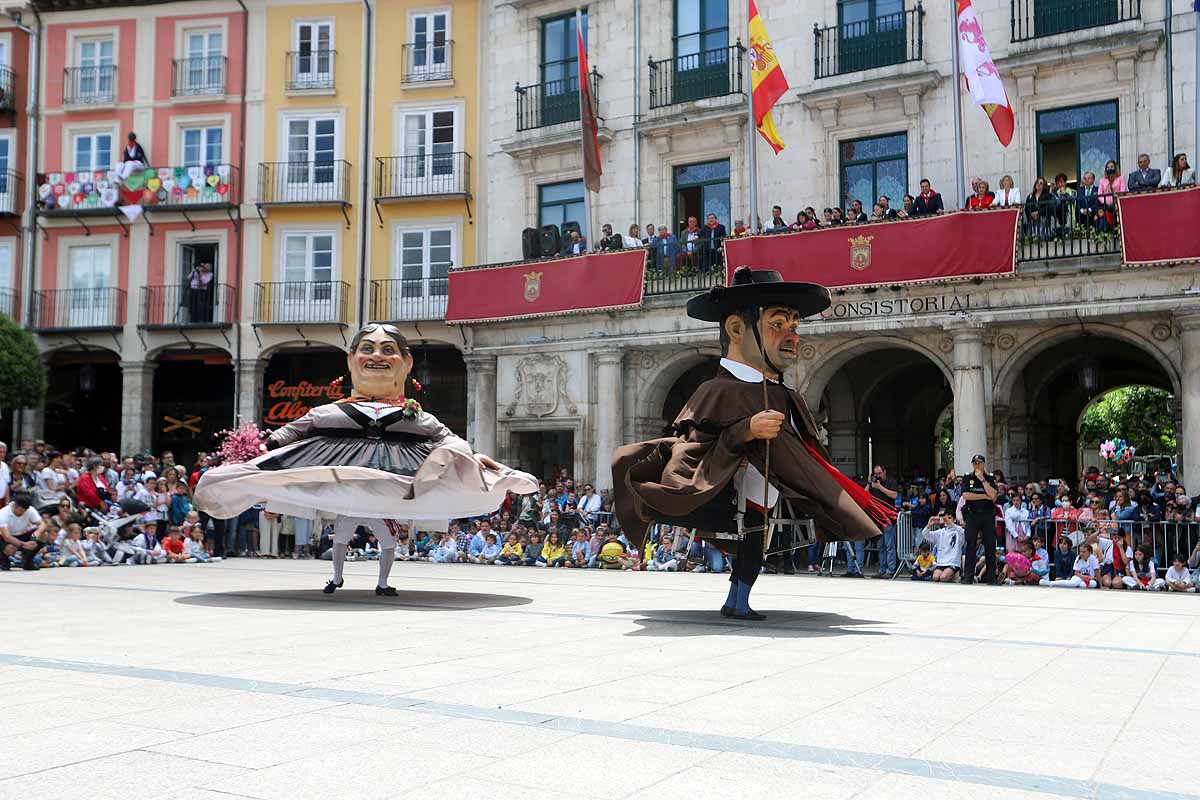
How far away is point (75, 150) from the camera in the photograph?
99.5 ft

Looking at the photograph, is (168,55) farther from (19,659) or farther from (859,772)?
(859,772)

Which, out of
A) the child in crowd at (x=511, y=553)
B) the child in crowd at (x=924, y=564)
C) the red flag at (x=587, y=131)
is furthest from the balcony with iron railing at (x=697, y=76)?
the child in crowd at (x=924, y=564)

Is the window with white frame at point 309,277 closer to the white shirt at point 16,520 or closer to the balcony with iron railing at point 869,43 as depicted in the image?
the balcony with iron railing at point 869,43

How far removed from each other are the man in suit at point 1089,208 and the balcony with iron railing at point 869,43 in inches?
176

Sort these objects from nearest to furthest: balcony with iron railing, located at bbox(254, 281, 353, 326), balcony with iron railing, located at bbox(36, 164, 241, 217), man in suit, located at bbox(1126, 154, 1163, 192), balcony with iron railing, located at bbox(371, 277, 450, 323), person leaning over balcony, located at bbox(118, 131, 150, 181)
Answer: man in suit, located at bbox(1126, 154, 1163, 192) < balcony with iron railing, located at bbox(371, 277, 450, 323) < balcony with iron railing, located at bbox(254, 281, 353, 326) < balcony with iron railing, located at bbox(36, 164, 241, 217) < person leaning over balcony, located at bbox(118, 131, 150, 181)

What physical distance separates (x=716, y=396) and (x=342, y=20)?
23.3 meters

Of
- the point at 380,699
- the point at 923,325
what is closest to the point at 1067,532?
the point at 923,325

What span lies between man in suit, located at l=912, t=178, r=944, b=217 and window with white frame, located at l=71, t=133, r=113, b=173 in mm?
20220

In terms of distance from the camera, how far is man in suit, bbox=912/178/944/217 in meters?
19.6

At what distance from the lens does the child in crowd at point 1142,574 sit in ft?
48.4

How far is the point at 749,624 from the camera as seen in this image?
8688 millimetres

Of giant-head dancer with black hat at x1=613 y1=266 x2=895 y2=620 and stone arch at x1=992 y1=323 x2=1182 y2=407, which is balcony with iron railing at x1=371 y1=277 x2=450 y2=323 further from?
giant-head dancer with black hat at x1=613 y1=266 x2=895 y2=620

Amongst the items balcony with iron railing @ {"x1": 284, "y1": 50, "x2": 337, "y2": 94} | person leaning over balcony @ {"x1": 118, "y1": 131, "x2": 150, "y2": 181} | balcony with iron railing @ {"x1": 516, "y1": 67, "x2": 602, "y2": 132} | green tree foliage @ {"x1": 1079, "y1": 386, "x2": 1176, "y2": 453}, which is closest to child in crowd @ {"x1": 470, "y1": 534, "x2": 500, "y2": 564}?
balcony with iron railing @ {"x1": 516, "y1": 67, "x2": 602, "y2": 132}

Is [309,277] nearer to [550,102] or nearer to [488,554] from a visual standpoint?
[550,102]
